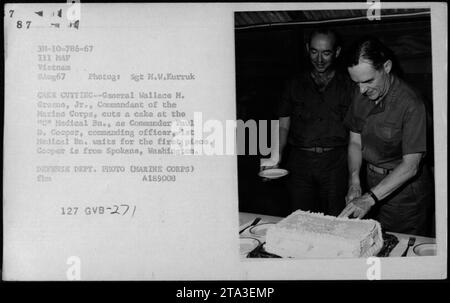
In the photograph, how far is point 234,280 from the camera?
3.09 ft

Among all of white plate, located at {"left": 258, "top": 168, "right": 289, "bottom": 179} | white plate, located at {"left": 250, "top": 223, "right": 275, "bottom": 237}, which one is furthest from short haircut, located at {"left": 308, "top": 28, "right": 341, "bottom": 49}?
white plate, located at {"left": 250, "top": 223, "right": 275, "bottom": 237}

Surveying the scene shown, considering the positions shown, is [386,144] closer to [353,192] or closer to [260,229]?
[353,192]

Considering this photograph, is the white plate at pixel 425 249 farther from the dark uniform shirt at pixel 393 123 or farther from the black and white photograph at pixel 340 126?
the dark uniform shirt at pixel 393 123

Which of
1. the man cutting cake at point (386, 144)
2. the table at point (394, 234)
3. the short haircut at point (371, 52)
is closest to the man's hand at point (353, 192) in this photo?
the man cutting cake at point (386, 144)

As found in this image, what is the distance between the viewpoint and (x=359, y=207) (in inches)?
36.8

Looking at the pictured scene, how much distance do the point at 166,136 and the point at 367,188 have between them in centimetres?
39

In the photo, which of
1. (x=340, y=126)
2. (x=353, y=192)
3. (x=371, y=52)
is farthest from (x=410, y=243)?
(x=371, y=52)

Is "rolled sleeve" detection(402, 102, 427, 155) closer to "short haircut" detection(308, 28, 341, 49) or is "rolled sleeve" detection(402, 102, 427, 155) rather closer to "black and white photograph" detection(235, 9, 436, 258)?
"black and white photograph" detection(235, 9, 436, 258)

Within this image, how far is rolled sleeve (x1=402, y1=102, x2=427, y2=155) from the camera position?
0.92 m

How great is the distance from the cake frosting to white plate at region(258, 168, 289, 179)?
0.08 meters

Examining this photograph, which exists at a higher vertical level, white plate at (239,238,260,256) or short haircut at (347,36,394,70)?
short haircut at (347,36,394,70)

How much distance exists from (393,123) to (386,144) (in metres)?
0.04

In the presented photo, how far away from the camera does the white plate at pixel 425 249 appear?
0.93 metres
